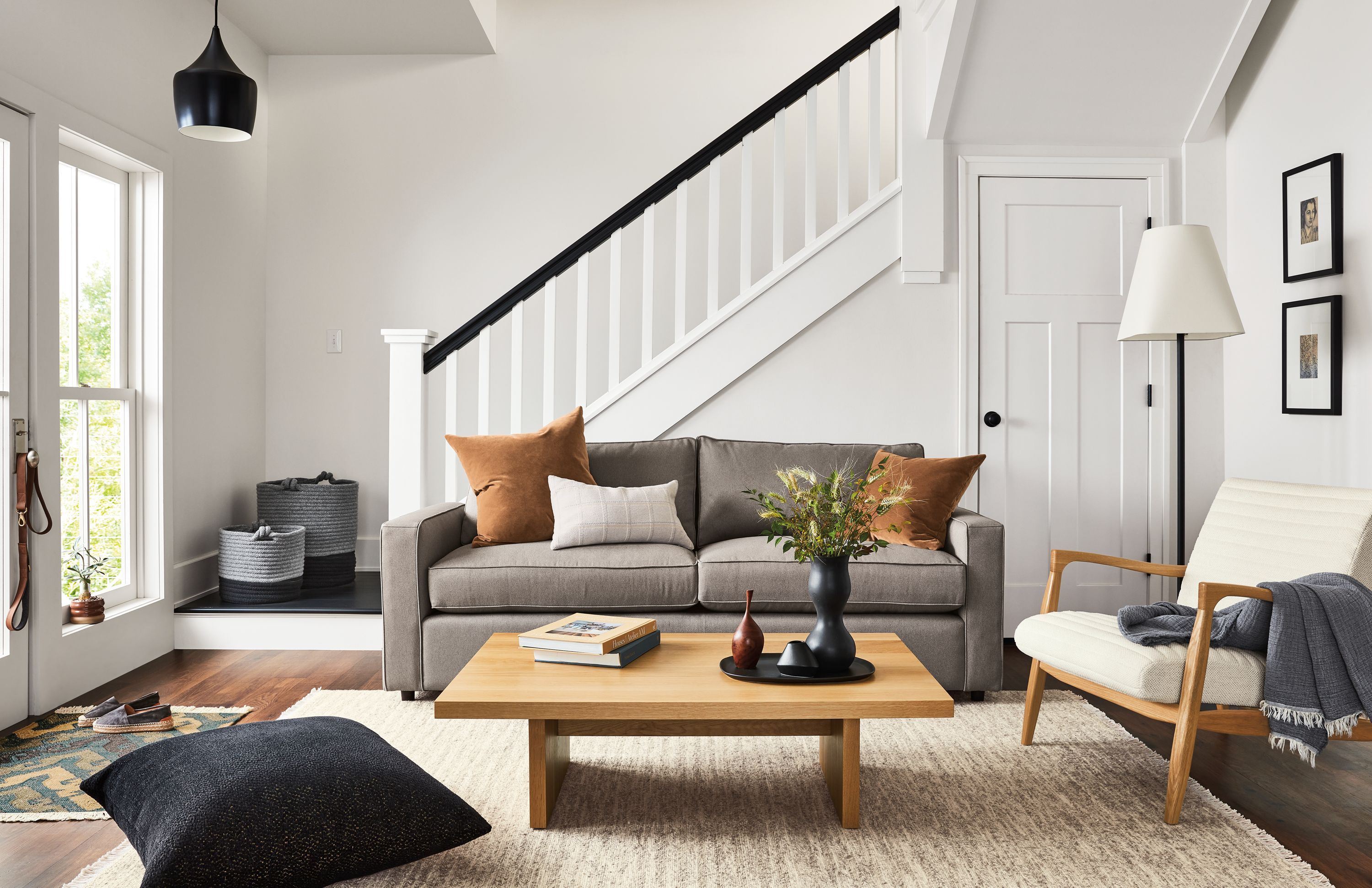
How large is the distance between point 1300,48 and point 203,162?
462cm

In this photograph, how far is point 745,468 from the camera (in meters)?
3.61

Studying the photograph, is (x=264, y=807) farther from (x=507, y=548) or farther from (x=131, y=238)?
(x=131, y=238)

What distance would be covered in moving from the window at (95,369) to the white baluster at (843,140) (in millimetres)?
2905

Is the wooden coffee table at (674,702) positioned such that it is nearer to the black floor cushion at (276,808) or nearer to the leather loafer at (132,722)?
the black floor cushion at (276,808)

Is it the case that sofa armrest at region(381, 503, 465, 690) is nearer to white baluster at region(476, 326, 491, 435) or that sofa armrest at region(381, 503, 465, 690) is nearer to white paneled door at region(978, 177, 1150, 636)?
white baluster at region(476, 326, 491, 435)

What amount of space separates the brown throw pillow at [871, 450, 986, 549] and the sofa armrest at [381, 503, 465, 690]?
Answer: 1.54 metres

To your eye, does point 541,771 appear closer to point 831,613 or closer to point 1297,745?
point 831,613

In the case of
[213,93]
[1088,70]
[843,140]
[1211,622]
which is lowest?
[1211,622]

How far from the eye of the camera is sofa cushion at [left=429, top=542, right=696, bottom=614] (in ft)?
9.85

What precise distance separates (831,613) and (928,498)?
1.19m

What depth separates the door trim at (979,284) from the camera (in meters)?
4.02

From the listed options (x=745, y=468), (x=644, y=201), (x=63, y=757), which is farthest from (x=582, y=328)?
(x=63, y=757)

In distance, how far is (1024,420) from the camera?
4035 millimetres

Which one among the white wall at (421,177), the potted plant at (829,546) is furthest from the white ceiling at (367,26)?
the potted plant at (829,546)
